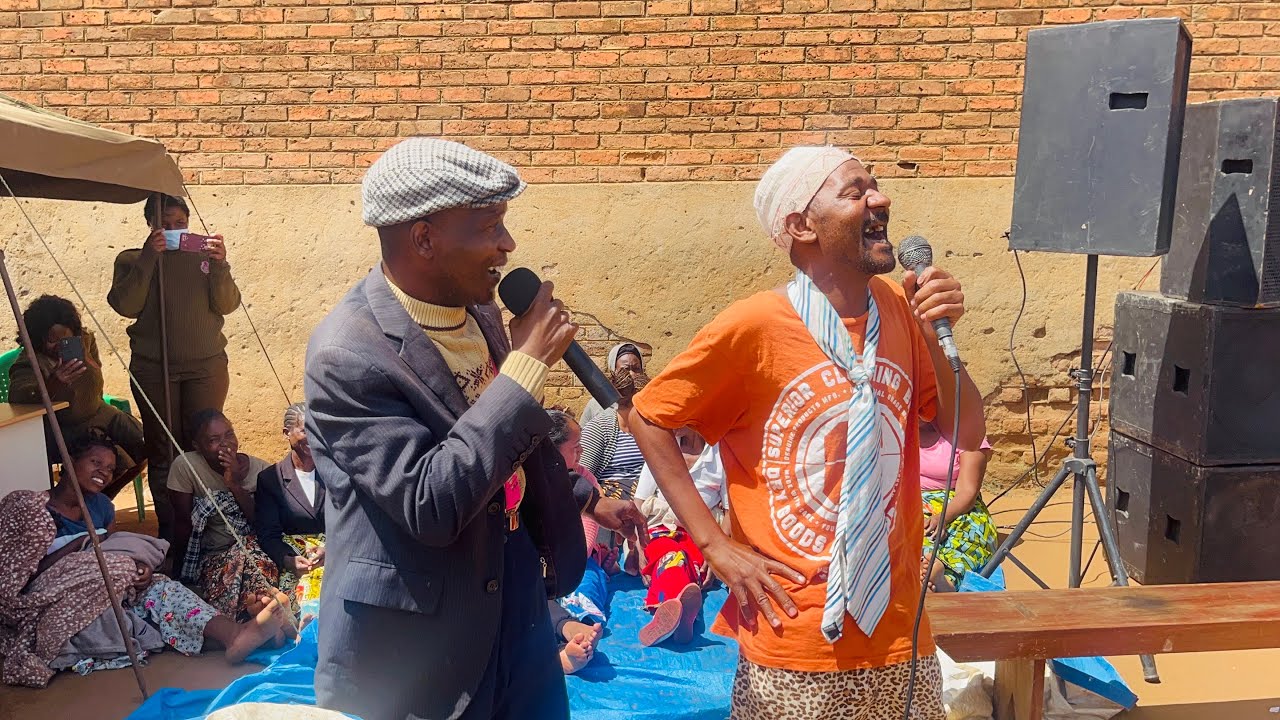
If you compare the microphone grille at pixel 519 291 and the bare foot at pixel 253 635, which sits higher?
the microphone grille at pixel 519 291

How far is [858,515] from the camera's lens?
2129 millimetres

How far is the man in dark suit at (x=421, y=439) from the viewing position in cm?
171

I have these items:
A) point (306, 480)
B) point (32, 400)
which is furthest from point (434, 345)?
point (32, 400)

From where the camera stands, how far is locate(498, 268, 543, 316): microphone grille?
2.01 m

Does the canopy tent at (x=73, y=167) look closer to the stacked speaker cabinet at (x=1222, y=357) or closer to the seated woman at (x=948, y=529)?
the seated woman at (x=948, y=529)

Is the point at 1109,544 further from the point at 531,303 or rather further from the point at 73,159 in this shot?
the point at 73,159

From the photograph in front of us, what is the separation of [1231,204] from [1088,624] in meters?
2.09

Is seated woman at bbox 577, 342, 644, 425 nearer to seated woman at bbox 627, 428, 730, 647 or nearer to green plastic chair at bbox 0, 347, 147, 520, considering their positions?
seated woman at bbox 627, 428, 730, 647

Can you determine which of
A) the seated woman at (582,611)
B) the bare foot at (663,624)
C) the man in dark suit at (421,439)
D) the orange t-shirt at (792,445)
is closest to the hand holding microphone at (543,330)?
the man in dark suit at (421,439)

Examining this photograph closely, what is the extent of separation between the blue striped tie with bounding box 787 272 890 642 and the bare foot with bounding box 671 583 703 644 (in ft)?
8.30

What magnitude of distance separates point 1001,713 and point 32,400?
16.7 ft

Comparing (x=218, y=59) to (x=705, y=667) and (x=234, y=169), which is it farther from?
(x=705, y=667)

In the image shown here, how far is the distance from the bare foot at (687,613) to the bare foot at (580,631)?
0.36 meters

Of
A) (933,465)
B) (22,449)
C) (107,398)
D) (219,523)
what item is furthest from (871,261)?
(107,398)
